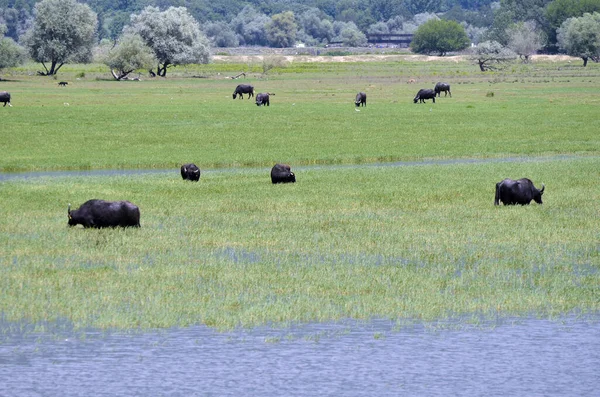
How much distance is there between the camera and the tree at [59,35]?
117312 mm

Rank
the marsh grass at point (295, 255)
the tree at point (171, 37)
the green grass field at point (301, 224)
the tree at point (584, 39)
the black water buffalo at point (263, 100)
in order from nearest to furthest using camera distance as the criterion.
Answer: the marsh grass at point (295, 255) < the green grass field at point (301, 224) < the black water buffalo at point (263, 100) < the tree at point (171, 37) < the tree at point (584, 39)

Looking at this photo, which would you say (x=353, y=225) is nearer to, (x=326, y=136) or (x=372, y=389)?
(x=372, y=389)

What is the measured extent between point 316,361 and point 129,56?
97.0 metres

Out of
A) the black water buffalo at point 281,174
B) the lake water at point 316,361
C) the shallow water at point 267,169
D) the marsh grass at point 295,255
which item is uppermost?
the black water buffalo at point 281,174

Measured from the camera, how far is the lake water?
12.2m

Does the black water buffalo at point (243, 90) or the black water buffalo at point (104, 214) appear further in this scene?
the black water buffalo at point (243, 90)

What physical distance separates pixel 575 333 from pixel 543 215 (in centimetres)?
929

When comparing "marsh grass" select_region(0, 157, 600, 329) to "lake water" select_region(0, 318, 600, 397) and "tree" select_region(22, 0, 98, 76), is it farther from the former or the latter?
"tree" select_region(22, 0, 98, 76)

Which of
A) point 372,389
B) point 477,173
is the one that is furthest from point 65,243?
point 477,173

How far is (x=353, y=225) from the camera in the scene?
2261 centimetres

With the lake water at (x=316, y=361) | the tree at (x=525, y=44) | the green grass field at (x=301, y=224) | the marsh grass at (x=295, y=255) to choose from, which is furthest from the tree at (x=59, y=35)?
the lake water at (x=316, y=361)

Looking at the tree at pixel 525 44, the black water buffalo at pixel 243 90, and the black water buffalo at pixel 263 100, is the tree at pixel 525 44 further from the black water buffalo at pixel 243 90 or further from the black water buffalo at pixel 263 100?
the black water buffalo at pixel 263 100

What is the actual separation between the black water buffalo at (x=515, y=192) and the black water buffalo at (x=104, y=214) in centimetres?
869

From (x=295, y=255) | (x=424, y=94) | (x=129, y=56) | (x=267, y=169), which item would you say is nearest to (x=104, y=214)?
(x=295, y=255)
